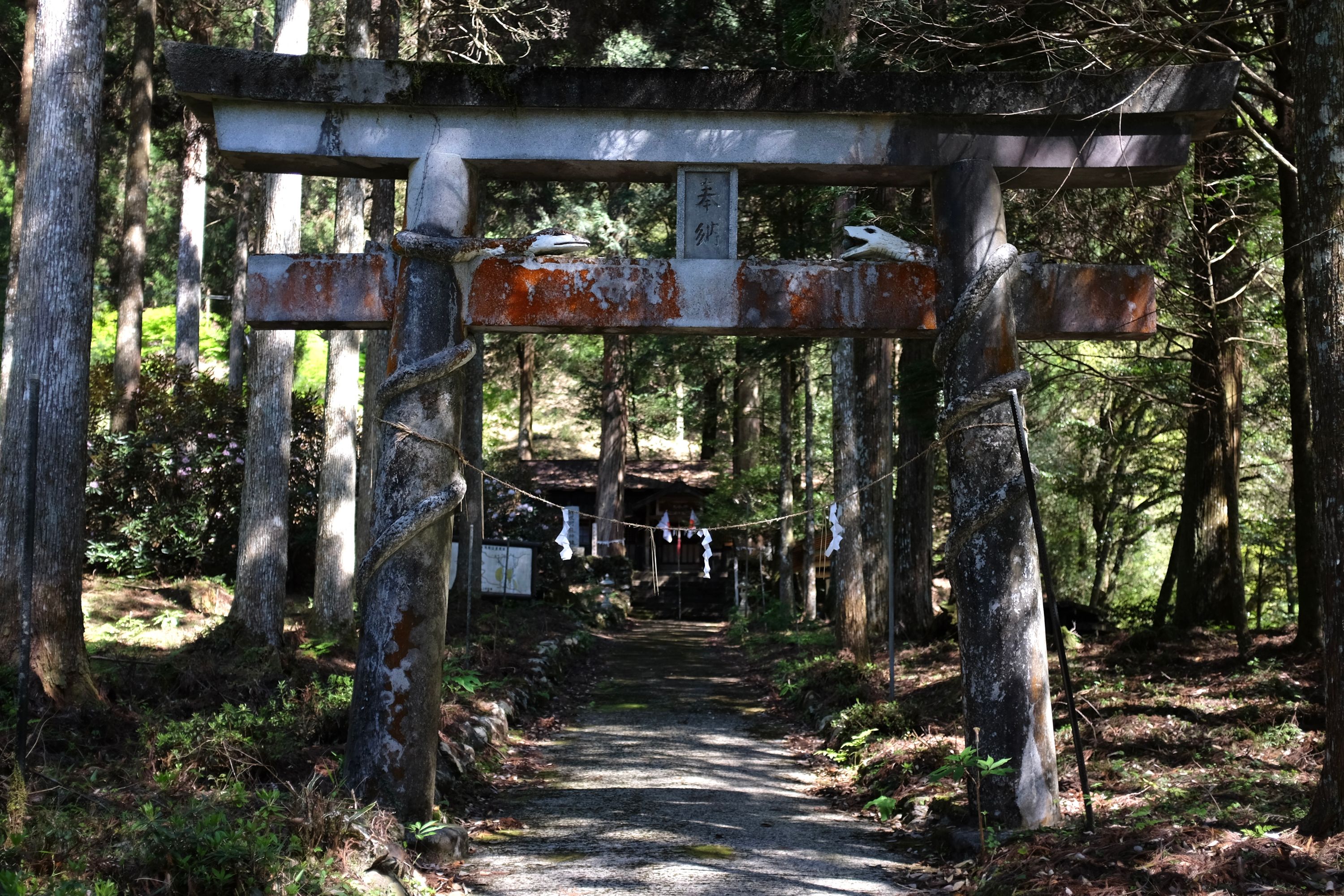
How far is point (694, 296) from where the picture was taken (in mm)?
6270

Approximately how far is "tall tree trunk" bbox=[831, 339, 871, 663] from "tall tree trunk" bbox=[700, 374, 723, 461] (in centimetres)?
1647

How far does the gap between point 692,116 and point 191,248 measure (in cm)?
1858

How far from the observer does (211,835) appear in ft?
14.5

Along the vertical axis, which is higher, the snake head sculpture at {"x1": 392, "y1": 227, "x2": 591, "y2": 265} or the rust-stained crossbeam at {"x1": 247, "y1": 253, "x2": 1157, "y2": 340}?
the snake head sculpture at {"x1": 392, "y1": 227, "x2": 591, "y2": 265}

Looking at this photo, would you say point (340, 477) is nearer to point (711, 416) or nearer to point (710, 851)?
point (710, 851)

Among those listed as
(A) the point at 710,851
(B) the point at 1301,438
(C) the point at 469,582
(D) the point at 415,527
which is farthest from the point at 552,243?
(B) the point at 1301,438

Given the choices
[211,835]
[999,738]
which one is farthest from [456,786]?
[999,738]

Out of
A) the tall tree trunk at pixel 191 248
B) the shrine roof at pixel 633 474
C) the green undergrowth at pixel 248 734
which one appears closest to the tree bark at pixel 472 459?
the tall tree trunk at pixel 191 248

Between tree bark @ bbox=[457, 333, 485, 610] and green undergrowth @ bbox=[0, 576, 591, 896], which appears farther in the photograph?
tree bark @ bbox=[457, 333, 485, 610]

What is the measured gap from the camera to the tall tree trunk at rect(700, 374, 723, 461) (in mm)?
34531

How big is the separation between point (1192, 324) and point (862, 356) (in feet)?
12.4

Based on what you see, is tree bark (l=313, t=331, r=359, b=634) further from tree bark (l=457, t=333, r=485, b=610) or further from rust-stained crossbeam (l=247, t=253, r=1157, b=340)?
rust-stained crossbeam (l=247, t=253, r=1157, b=340)

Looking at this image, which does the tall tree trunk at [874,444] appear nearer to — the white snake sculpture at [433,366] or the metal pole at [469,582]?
the metal pole at [469,582]

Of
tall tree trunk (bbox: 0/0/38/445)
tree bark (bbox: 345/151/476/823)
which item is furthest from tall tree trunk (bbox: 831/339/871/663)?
tall tree trunk (bbox: 0/0/38/445)
